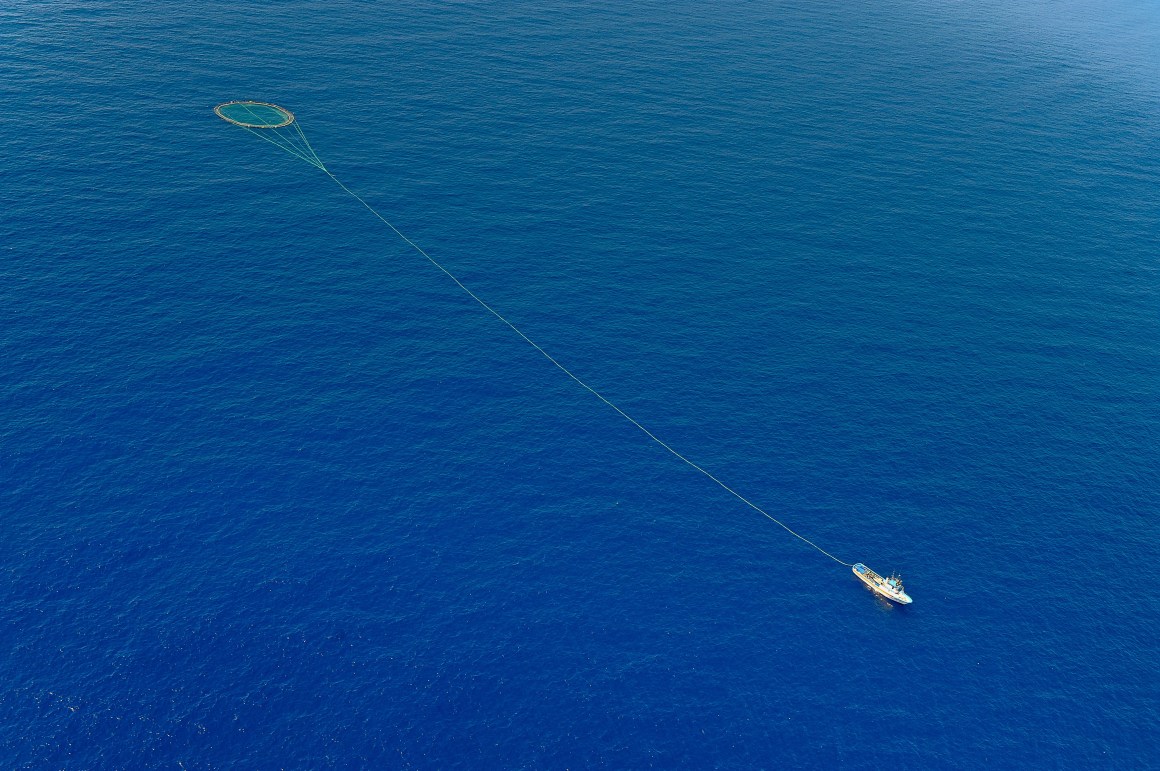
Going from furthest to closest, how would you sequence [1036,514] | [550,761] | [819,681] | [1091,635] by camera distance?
1. [1036,514]
2. [1091,635]
3. [819,681]
4. [550,761]

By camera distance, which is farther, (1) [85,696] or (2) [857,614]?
(2) [857,614]

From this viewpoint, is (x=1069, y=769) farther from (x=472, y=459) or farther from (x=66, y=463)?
(x=66, y=463)

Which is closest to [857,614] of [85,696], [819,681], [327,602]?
[819,681]

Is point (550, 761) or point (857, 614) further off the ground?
point (857, 614)

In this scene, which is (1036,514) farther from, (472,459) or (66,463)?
(66,463)

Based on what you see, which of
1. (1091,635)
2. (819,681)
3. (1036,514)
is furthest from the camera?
(1036,514)

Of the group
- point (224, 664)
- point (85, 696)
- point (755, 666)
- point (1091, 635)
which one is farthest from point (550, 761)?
point (1091, 635)
